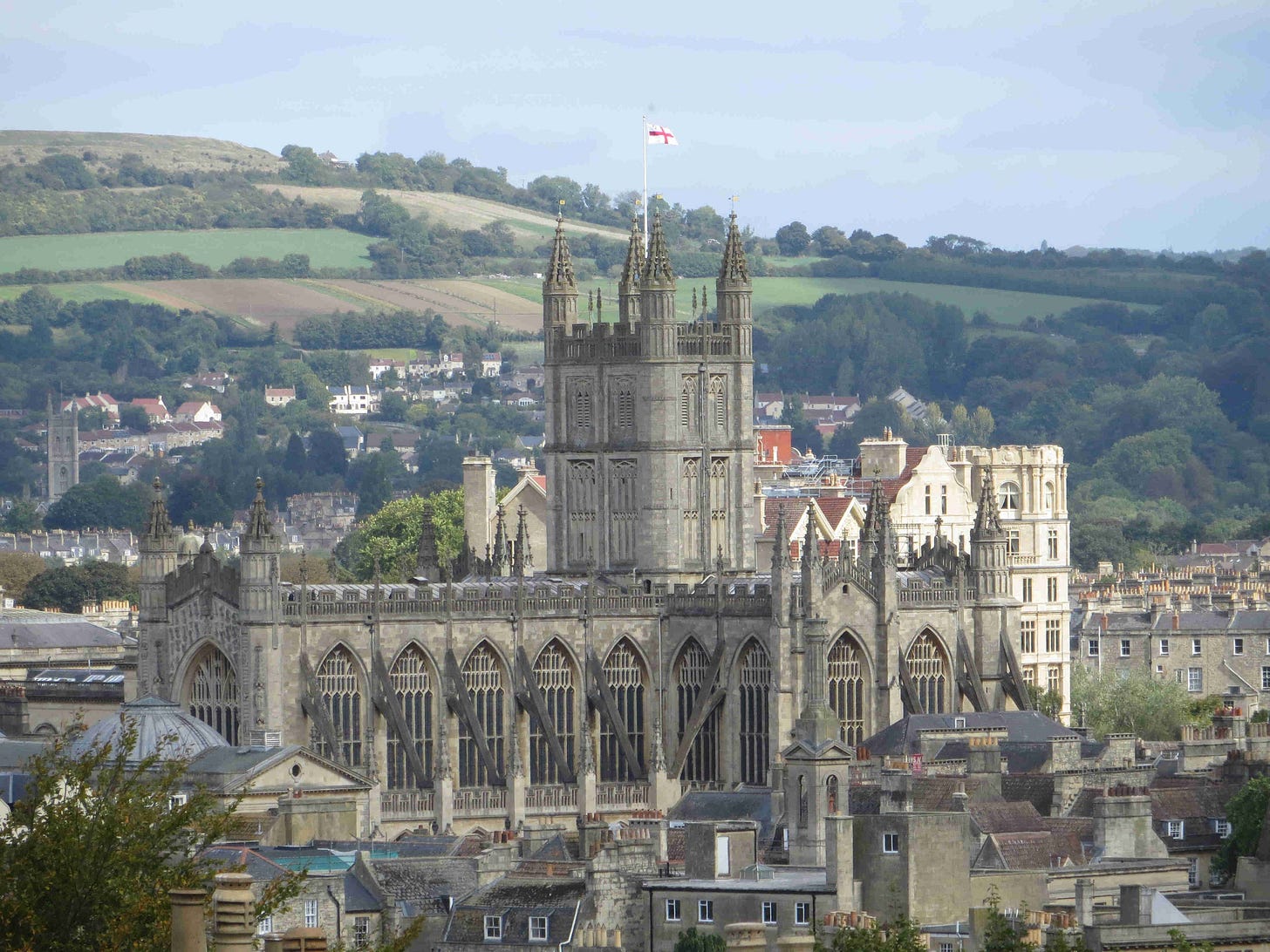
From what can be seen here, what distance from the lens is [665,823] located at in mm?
83750

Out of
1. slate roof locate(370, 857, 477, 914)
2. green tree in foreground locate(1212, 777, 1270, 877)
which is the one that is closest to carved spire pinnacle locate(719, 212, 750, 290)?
green tree in foreground locate(1212, 777, 1270, 877)

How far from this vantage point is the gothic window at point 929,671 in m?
116

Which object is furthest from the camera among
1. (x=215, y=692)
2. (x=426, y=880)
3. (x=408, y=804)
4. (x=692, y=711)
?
(x=692, y=711)

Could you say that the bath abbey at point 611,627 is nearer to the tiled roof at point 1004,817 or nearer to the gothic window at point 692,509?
the gothic window at point 692,509

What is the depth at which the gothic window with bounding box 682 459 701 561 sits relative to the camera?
118 m

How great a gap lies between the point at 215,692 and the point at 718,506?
16.1 metres

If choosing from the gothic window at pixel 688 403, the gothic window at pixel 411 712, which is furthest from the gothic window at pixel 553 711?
the gothic window at pixel 688 403

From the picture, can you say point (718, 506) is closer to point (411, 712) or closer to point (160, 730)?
point (411, 712)

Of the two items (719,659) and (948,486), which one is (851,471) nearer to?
(948,486)

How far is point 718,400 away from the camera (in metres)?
119

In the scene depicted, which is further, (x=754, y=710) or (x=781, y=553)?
(x=754, y=710)

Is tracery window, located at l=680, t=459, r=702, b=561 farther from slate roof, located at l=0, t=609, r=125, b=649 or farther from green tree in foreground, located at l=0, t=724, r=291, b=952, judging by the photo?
green tree in foreground, located at l=0, t=724, r=291, b=952

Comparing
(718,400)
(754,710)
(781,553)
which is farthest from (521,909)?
(718,400)

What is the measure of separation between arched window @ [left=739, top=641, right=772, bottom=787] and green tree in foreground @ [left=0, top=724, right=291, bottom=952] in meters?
54.3
